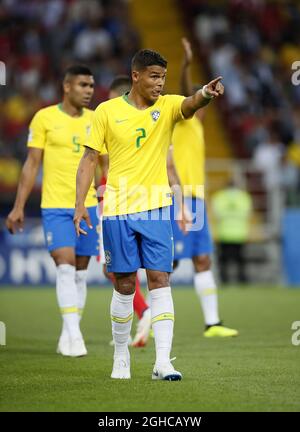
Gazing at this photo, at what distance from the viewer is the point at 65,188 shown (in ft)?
33.9

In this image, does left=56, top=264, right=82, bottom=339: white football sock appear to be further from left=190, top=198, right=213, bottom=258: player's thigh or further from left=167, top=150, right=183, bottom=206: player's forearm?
left=190, top=198, right=213, bottom=258: player's thigh

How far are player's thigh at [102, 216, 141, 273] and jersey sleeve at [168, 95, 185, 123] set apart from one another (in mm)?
880

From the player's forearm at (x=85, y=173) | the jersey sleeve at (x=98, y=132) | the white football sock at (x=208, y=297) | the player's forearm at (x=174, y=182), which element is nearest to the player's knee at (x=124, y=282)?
the player's forearm at (x=85, y=173)

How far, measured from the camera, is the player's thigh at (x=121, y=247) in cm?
802

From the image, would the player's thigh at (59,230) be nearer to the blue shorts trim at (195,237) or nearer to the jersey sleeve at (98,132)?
the blue shorts trim at (195,237)

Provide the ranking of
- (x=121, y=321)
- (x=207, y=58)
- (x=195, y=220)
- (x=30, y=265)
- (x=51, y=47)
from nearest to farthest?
(x=121, y=321) → (x=195, y=220) → (x=30, y=265) → (x=51, y=47) → (x=207, y=58)

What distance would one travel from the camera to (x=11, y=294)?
1892 centimetres

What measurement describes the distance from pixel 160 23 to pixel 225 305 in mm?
15456

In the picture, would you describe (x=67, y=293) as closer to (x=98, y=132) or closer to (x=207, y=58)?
(x=98, y=132)

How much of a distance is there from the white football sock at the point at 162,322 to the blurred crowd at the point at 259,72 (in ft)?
48.7

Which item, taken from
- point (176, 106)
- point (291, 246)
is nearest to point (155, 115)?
point (176, 106)

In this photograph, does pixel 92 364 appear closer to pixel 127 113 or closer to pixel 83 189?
pixel 83 189

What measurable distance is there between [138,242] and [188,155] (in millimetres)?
4166
